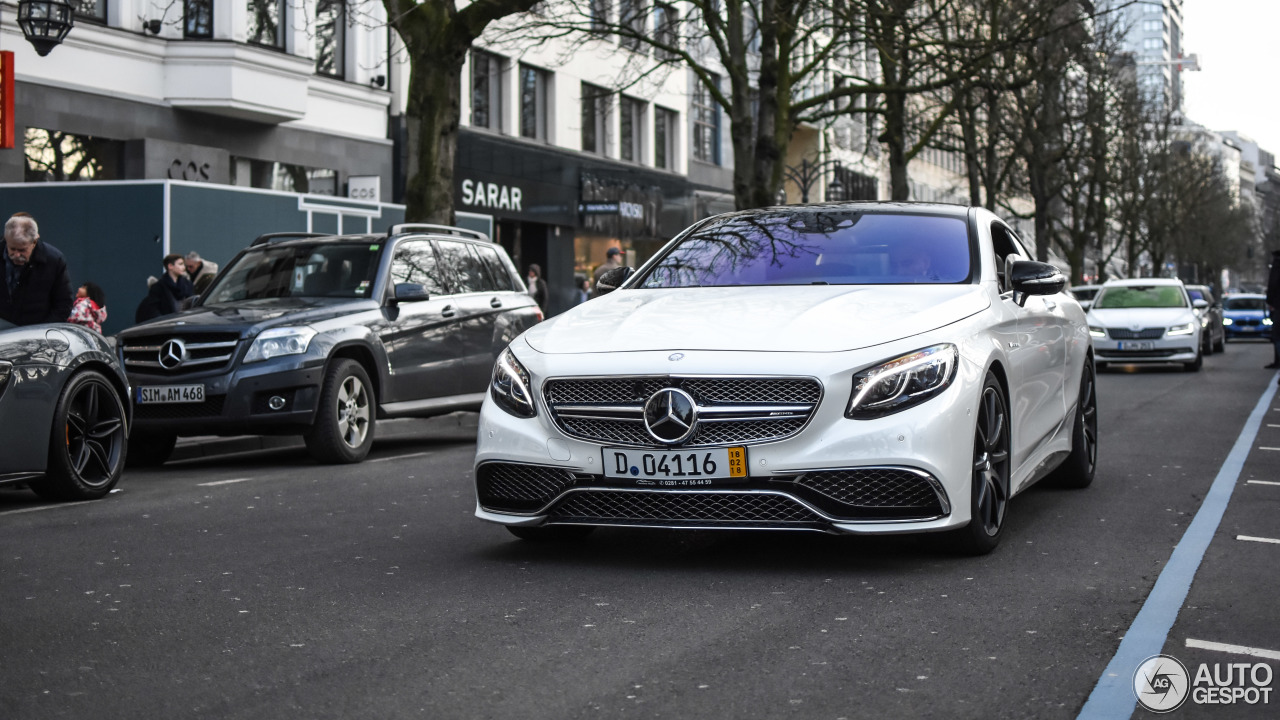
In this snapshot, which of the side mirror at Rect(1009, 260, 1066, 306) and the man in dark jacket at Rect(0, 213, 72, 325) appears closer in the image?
the side mirror at Rect(1009, 260, 1066, 306)

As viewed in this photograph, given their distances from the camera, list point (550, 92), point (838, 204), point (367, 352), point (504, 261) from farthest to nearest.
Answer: point (550, 92) < point (504, 261) < point (367, 352) < point (838, 204)

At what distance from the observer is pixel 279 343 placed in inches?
428

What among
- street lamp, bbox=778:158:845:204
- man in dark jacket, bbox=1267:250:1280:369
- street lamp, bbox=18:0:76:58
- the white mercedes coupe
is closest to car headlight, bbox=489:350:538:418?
the white mercedes coupe

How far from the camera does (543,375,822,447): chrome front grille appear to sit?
5832 mm

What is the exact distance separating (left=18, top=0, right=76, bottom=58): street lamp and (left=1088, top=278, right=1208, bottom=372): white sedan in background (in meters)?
16.5

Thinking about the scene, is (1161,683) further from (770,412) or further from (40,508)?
(40,508)

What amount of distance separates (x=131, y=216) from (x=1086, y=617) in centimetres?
1605

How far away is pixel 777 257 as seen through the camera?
24.0 feet

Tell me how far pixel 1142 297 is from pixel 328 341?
19.0 metres

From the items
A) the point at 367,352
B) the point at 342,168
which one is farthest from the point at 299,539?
the point at 342,168

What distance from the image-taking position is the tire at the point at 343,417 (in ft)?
36.2

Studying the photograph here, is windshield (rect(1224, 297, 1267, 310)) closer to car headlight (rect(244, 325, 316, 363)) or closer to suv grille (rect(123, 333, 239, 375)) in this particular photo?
car headlight (rect(244, 325, 316, 363))

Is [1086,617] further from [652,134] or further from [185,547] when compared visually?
[652,134]

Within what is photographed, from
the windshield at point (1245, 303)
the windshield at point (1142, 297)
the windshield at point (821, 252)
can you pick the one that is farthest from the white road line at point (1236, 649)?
the windshield at point (1245, 303)
